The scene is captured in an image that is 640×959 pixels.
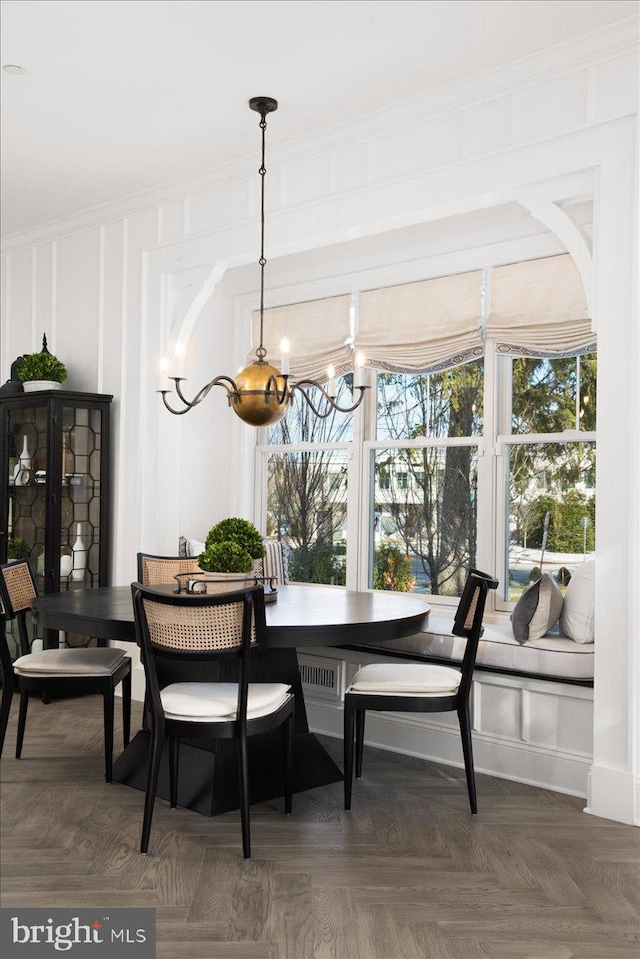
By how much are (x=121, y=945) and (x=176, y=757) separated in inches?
47.0

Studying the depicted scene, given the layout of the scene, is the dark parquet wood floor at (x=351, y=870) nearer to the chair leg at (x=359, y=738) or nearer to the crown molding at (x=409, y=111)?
the chair leg at (x=359, y=738)

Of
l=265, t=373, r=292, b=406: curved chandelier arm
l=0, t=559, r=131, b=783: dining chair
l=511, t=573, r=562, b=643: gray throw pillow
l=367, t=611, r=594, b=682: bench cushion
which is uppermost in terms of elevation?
l=265, t=373, r=292, b=406: curved chandelier arm

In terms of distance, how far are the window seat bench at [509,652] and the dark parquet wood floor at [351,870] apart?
0.49 metres

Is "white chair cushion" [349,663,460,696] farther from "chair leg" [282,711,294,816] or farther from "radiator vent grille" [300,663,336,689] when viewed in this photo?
"radiator vent grille" [300,663,336,689]

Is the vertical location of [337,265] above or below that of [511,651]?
above

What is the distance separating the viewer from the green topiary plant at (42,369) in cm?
549

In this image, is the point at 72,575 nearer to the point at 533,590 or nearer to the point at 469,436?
the point at 469,436

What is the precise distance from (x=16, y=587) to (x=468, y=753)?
2.18m

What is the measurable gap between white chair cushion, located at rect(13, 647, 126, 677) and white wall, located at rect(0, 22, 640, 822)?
1487 millimetres

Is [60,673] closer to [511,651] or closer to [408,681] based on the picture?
[408,681]

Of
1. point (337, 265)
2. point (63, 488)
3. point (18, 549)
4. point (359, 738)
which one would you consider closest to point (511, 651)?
point (359, 738)

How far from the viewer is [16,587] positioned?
401cm

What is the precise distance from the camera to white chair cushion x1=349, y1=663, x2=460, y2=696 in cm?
337
